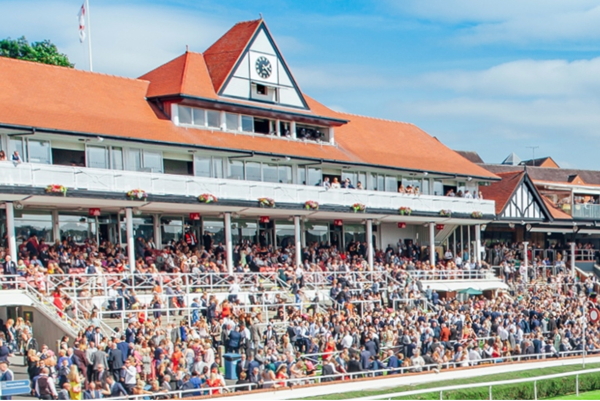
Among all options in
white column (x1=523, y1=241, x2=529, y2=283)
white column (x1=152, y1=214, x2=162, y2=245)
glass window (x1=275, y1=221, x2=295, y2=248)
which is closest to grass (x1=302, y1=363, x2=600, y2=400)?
white column (x1=152, y1=214, x2=162, y2=245)

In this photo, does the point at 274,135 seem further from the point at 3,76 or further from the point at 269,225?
the point at 3,76

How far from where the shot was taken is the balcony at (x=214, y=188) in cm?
2798

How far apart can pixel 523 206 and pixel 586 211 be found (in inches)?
219

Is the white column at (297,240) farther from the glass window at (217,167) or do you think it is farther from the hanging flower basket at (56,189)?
the hanging flower basket at (56,189)

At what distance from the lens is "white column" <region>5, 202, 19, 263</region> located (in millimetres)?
27219

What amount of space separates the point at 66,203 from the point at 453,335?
12.5m

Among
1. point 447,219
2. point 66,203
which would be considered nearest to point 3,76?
point 66,203

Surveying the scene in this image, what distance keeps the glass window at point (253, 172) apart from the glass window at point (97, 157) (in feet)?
22.2

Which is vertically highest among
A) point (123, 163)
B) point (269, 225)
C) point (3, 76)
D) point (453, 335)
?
point (3, 76)

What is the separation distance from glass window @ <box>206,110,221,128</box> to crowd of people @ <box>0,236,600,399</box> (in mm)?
4945

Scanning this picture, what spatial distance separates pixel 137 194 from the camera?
30688mm

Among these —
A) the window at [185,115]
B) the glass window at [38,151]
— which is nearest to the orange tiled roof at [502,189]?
the window at [185,115]

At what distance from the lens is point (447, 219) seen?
43719mm

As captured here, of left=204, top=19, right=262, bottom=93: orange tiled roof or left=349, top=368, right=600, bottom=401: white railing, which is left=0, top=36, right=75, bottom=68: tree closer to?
left=204, top=19, right=262, bottom=93: orange tiled roof
